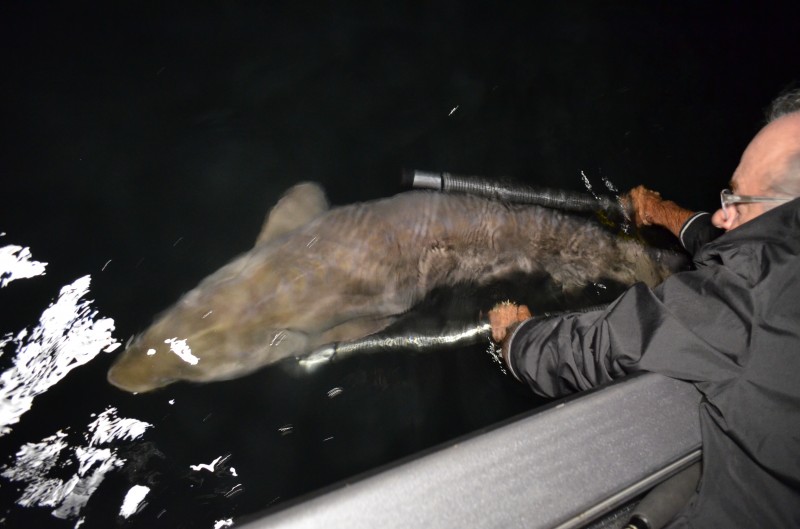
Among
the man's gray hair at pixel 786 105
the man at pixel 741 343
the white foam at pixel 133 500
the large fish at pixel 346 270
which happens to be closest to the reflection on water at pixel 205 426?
the white foam at pixel 133 500

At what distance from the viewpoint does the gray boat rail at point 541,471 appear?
1.44 meters

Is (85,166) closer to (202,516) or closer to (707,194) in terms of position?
(202,516)

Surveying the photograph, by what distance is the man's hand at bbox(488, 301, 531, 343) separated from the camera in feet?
12.2

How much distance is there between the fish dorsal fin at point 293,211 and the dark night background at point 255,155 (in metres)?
0.10

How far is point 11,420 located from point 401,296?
8.30 ft

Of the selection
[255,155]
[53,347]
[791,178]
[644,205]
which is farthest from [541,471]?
[644,205]

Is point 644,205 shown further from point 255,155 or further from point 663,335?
point 255,155

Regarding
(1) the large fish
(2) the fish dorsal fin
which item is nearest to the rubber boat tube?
(1) the large fish

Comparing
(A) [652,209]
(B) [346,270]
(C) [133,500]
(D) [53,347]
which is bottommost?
(C) [133,500]

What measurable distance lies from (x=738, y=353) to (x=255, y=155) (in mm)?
3268

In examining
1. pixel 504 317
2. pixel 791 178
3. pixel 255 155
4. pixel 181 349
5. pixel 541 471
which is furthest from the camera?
pixel 504 317

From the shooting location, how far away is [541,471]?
5.37 ft

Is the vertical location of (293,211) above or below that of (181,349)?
above

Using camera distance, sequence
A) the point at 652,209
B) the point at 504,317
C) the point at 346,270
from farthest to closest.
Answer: the point at 652,209 → the point at 504,317 → the point at 346,270
